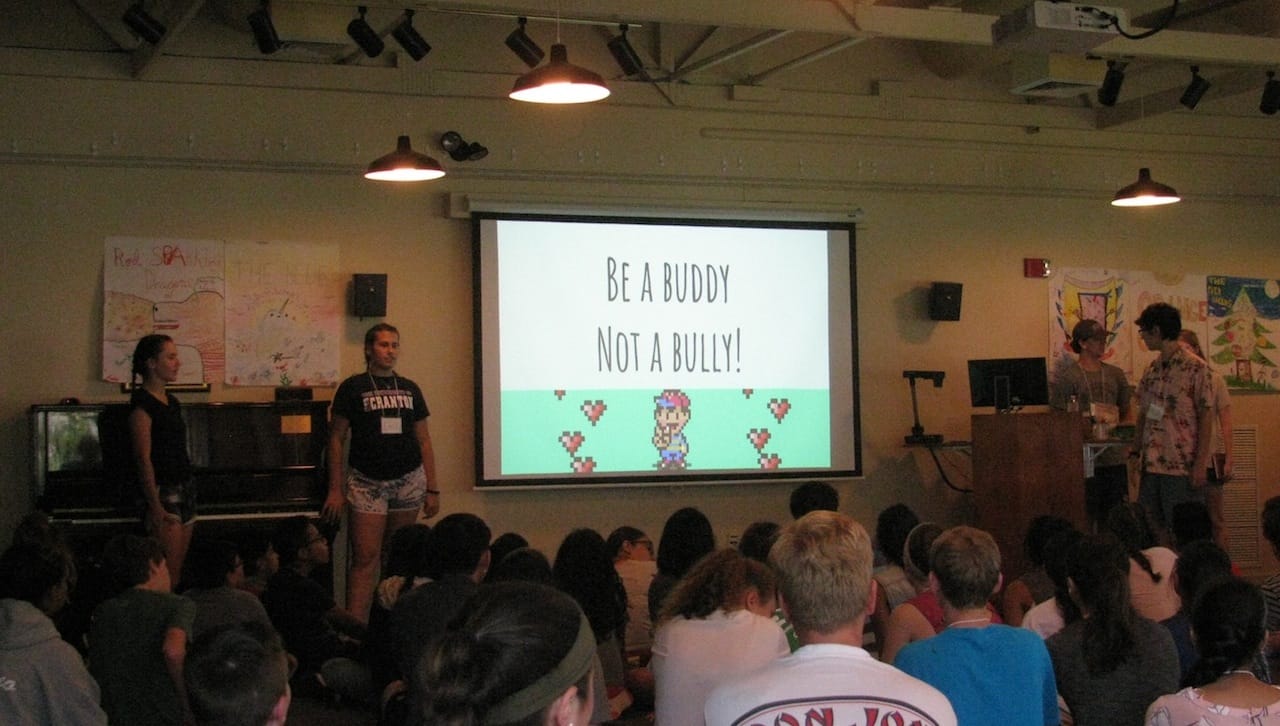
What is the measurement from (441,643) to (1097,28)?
4987 millimetres

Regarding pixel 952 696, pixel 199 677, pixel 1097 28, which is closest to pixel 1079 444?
pixel 1097 28

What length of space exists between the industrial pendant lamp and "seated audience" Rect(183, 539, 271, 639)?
80.5 inches

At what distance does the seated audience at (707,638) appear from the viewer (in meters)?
3.07

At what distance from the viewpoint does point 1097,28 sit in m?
5.57

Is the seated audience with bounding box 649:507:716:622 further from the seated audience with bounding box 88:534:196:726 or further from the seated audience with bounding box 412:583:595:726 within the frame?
the seated audience with bounding box 412:583:595:726

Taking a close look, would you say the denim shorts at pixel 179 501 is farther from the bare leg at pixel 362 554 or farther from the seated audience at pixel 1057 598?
the seated audience at pixel 1057 598

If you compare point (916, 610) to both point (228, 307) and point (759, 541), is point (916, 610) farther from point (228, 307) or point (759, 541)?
point (228, 307)

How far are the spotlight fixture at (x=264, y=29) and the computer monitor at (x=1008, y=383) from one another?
14.0ft

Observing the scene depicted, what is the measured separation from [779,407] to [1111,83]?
2622 millimetres

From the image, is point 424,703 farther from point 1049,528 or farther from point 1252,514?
point 1252,514

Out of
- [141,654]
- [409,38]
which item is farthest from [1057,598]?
[409,38]

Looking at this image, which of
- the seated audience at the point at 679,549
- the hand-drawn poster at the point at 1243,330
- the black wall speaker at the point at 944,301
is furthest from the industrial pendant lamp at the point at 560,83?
the hand-drawn poster at the point at 1243,330

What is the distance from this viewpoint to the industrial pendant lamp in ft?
16.2

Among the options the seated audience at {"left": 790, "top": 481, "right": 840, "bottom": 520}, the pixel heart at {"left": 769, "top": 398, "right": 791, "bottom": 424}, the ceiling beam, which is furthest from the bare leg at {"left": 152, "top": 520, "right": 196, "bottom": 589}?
the ceiling beam
